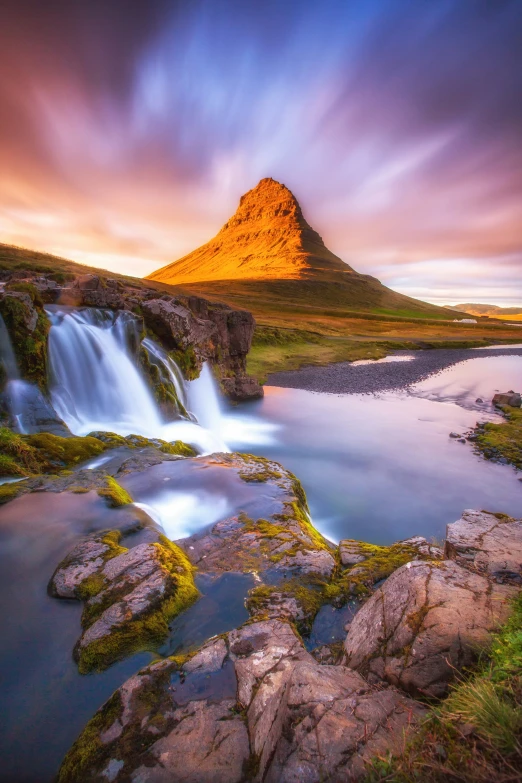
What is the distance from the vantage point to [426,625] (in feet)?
11.3

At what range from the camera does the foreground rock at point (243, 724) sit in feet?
8.71

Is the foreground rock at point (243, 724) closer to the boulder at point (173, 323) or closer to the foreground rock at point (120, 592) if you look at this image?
the foreground rock at point (120, 592)

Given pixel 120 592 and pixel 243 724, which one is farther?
pixel 120 592

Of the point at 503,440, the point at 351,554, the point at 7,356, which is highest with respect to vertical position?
the point at 7,356

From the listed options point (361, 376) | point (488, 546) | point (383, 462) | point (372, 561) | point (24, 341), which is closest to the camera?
point (488, 546)

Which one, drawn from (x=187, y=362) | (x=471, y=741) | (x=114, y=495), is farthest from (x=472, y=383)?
(x=471, y=741)

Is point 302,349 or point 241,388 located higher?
point 302,349

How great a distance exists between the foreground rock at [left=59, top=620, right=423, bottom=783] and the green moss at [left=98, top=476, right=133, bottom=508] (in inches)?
155

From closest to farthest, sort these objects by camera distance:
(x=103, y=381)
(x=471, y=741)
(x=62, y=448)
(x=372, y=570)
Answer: (x=471, y=741), (x=372, y=570), (x=62, y=448), (x=103, y=381)

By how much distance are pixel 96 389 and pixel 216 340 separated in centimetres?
1325

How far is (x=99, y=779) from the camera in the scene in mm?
2998

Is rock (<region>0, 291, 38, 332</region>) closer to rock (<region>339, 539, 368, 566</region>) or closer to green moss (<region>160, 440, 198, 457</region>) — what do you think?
green moss (<region>160, 440, 198, 457</region>)

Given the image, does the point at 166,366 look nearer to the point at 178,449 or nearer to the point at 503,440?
the point at 178,449

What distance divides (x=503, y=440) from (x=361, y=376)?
22046 mm
